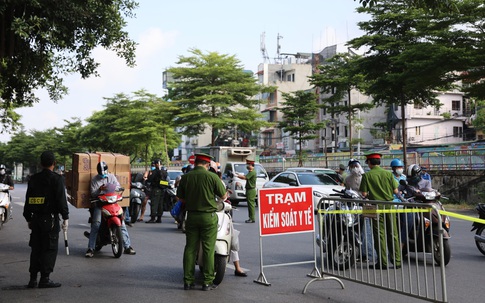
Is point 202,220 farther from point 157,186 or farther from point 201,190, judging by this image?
point 157,186

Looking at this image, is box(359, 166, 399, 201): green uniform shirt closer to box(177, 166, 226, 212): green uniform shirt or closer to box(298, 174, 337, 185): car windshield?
box(177, 166, 226, 212): green uniform shirt

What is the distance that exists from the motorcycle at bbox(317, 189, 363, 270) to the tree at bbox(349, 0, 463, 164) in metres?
17.1

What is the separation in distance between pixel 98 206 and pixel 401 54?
1811 cm

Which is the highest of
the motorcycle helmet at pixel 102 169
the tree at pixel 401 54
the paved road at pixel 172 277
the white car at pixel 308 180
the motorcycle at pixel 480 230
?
the tree at pixel 401 54

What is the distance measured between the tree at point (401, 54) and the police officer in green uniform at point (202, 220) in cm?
1801

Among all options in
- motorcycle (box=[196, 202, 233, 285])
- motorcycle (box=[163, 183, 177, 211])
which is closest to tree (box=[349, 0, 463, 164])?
motorcycle (box=[163, 183, 177, 211])

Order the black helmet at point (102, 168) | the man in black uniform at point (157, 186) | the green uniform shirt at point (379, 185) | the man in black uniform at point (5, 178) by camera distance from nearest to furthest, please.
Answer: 1. the green uniform shirt at point (379, 185)
2. the black helmet at point (102, 168)
3. the man in black uniform at point (5, 178)
4. the man in black uniform at point (157, 186)

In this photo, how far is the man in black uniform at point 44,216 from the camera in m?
7.79

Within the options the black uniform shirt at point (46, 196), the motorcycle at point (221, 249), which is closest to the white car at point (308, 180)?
the motorcycle at point (221, 249)

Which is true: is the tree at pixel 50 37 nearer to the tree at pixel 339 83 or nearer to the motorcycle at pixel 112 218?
the motorcycle at pixel 112 218

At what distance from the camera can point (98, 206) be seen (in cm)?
1038

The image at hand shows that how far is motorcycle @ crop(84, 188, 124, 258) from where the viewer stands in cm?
1008

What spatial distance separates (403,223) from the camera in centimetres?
681

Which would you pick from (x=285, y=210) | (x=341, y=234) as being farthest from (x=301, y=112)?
(x=341, y=234)
